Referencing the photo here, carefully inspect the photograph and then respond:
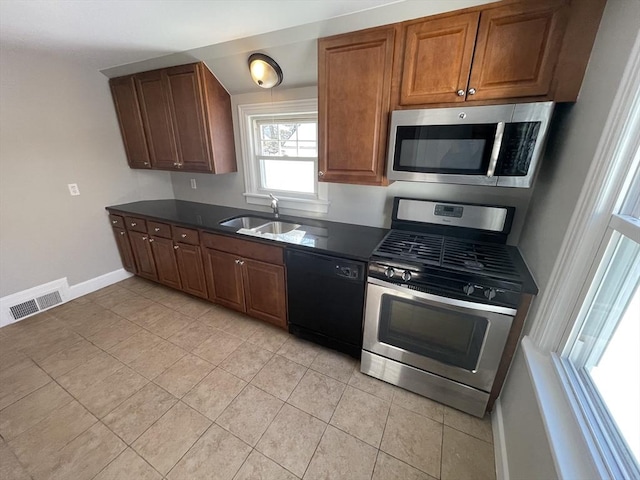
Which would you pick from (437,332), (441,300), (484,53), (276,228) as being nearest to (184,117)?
(276,228)

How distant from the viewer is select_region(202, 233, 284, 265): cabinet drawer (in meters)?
2.00

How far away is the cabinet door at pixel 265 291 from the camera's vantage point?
2.07 metres

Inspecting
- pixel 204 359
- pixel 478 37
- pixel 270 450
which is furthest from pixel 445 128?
pixel 204 359

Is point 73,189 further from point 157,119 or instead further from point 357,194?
point 357,194

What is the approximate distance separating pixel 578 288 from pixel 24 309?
13.6 ft

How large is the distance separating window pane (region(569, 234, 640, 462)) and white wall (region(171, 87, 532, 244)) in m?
0.88

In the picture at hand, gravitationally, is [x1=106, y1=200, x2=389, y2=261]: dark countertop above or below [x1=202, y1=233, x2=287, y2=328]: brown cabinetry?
above

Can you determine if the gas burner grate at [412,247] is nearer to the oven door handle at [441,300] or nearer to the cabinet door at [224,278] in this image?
the oven door handle at [441,300]

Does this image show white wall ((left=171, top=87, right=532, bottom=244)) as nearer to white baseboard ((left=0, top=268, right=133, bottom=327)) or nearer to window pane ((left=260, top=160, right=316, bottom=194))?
window pane ((left=260, top=160, right=316, bottom=194))

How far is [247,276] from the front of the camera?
221cm

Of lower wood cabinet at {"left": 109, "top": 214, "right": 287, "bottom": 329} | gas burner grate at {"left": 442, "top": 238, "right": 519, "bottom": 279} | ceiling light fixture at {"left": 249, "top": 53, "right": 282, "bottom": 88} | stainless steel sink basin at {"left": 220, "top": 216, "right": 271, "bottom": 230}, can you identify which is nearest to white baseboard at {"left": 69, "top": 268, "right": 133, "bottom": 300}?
lower wood cabinet at {"left": 109, "top": 214, "right": 287, "bottom": 329}

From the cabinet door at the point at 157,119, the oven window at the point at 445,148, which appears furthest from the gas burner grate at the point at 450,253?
the cabinet door at the point at 157,119

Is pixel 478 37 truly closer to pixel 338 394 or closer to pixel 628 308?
pixel 628 308

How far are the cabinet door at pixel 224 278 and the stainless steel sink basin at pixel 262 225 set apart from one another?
0.34m
